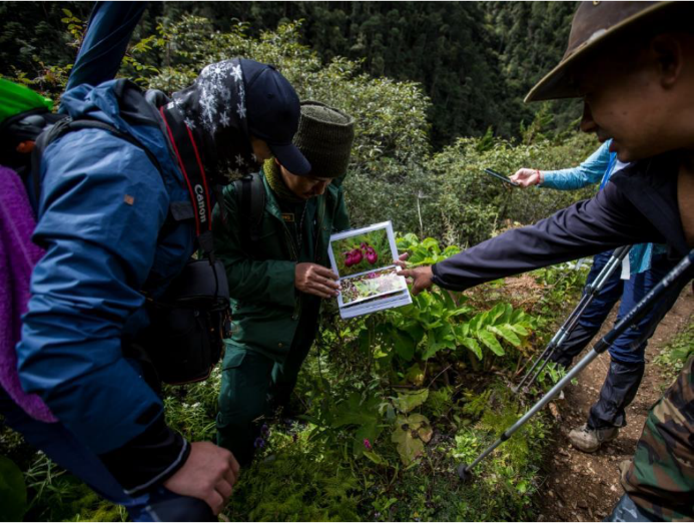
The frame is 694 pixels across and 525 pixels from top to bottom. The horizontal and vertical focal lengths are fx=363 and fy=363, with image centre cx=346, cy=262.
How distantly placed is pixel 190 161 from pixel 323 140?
964 mm

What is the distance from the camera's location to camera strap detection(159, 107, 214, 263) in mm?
1367

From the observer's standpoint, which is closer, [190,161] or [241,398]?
[190,161]

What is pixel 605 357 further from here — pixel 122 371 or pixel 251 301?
pixel 122 371

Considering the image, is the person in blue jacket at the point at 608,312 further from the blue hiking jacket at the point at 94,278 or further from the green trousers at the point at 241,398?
the blue hiking jacket at the point at 94,278

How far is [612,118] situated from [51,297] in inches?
75.4

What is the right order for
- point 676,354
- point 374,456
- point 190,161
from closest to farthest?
1. point 190,161
2. point 374,456
3. point 676,354

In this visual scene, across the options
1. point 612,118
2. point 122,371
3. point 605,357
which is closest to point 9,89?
point 122,371

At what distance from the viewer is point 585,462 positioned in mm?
2934

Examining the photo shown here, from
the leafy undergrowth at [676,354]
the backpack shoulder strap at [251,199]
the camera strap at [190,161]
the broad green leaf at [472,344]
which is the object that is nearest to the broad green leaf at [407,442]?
the broad green leaf at [472,344]

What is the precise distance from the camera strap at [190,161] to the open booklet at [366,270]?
114 cm

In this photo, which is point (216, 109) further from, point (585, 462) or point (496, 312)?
point (585, 462)

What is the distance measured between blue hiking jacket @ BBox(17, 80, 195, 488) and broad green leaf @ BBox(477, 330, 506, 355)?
2.27 meters

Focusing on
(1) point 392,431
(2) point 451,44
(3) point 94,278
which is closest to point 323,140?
(3) point 94,278

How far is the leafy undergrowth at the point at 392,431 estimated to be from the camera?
2.18m
